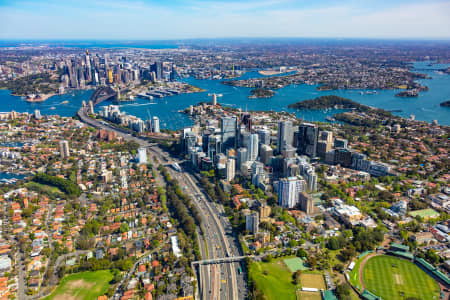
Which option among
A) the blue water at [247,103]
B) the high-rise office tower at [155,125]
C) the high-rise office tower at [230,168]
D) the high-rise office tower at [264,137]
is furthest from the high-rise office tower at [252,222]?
the blue water at [247,103]

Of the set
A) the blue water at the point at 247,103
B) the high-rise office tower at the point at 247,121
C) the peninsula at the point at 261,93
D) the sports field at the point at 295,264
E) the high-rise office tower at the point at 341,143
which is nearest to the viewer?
the sports field at the point at 295,264

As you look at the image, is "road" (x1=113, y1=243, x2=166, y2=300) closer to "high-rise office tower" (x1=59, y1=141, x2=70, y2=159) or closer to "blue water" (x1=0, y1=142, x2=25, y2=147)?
"high-rise office tower" (x1=59, y1=141, x2=70, y2=159)

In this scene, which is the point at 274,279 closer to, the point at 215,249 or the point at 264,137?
the point at 215,249

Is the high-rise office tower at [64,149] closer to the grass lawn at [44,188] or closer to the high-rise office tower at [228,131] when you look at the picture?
the grass lawn at [44,188]

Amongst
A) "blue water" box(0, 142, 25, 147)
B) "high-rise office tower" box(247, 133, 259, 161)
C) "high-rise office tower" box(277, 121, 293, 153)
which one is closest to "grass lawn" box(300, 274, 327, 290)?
"high-rise office tower" box(247, 133, 259, 161)

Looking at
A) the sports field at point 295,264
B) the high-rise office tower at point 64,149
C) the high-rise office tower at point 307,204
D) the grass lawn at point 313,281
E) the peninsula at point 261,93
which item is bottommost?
the grass lawn at point 313,281

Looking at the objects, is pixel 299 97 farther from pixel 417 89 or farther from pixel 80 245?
pixel 80 245

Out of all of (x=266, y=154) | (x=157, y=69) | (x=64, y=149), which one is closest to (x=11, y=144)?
(x=64, y=149)

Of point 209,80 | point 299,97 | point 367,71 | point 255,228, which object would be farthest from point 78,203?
point 367,71
